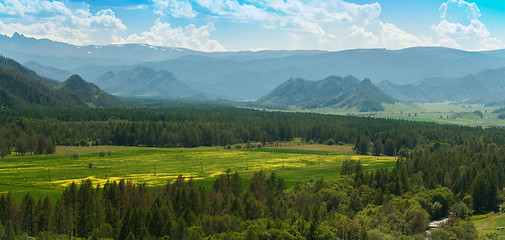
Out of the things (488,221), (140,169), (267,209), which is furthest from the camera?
(140,169)

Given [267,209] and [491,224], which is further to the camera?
[491,224]

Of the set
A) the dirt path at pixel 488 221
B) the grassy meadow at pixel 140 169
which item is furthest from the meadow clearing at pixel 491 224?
the grassy meadow at pixel 140 169

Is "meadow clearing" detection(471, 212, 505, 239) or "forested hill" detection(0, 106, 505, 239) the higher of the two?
"forested hill" detection(0, 106, 505, 239)

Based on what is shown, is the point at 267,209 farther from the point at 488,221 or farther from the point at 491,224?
the point at 488,221

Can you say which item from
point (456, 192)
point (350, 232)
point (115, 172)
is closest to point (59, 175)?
point (115, 172)

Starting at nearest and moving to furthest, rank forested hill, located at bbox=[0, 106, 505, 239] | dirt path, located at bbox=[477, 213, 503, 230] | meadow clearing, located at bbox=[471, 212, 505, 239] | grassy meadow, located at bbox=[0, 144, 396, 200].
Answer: forested hill, located at bbox=[0, 106, 505, 239] → meadow clearing, located at bbox=[471, 212, 505, 239] → dirt path, located at bbox=[477, 213, 503, 230] → grassy meadow, located at bbox=[0, 144, 396, 200]

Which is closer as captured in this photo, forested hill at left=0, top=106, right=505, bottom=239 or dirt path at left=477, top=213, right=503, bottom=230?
forested hill at left=0, top=106, right=505, bottom=239

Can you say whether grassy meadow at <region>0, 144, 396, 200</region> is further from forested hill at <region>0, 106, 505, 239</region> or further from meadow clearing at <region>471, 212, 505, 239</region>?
meadow clearing at <region>471, 212, 505, 239</region>

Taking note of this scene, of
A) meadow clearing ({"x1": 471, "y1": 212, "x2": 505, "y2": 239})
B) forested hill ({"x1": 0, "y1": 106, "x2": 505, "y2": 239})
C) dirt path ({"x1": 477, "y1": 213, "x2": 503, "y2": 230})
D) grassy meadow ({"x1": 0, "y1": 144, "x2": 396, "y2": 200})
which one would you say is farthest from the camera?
grassy meadow ({"x1": 0, "y1": 144, "x2": 396, "y2": 200})

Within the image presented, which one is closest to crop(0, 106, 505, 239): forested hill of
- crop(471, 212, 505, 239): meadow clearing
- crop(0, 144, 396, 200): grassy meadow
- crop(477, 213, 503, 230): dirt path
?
crop(471, 212, 505, 239): meadow clearing

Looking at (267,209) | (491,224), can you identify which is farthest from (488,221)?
(267,209)

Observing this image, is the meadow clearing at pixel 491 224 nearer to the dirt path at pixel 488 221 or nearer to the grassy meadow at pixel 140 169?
the dirt path at pixel 488 221

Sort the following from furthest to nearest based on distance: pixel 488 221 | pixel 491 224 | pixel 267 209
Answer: pixel 488 221, pixel 491 224, pixel 267 209

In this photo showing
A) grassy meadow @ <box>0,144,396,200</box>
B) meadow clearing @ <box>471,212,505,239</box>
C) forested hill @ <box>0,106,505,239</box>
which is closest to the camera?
forested hill @ <box>0,106,505,239</box>
